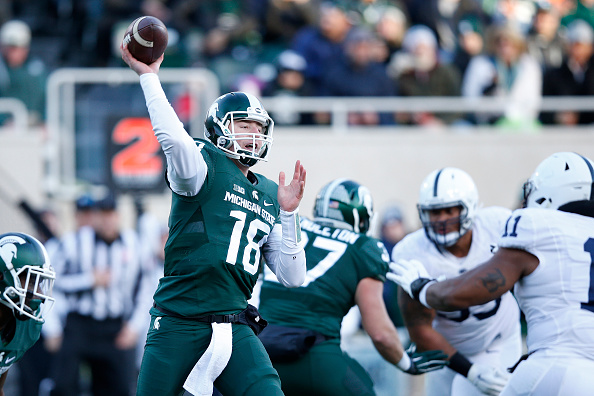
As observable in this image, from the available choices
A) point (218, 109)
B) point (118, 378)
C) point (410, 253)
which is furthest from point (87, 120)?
point (218, 109)

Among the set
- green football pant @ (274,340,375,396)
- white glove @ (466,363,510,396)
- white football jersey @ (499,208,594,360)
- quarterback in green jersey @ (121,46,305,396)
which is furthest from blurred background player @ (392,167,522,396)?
quarterback in green jersey @ (121,46,305,396)

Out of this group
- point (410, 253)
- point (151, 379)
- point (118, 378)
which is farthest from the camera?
point (118, 378)

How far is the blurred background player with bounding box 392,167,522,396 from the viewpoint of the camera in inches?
219

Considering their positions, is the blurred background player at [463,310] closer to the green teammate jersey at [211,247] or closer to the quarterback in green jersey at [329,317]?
the quarterback in green jersey at [329,317]

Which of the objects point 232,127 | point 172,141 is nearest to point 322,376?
point 232,127

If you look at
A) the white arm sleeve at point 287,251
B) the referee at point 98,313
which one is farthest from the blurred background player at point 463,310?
the referee at point 98,313

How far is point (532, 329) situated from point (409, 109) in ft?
20.1

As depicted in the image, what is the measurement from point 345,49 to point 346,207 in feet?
16.1

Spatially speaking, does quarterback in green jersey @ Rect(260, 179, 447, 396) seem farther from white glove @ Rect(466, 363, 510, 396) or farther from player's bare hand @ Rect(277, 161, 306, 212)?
player's bare hand @ Rect(277, 161, 306, 212)

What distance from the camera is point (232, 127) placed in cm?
434

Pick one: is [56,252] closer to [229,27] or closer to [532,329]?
[229,27]

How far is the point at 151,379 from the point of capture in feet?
13.5

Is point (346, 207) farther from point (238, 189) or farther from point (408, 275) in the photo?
point (238, 189)

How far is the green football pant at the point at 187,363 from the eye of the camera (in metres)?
4.10
